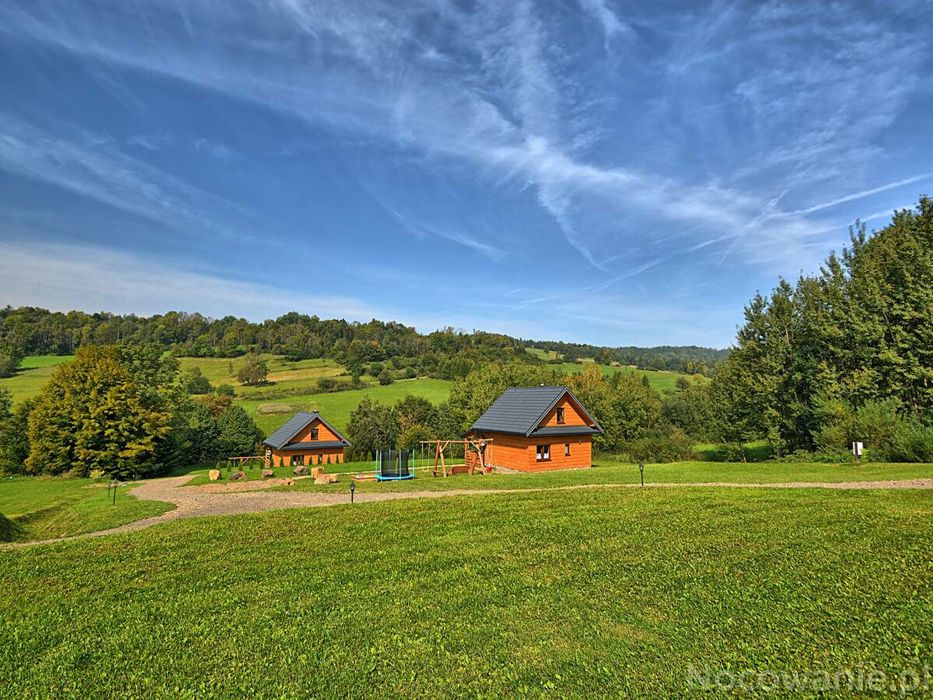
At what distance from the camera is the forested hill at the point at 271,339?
81062 millimetres

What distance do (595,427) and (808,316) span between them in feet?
57.8

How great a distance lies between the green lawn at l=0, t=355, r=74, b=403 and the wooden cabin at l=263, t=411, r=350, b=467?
3181 cm

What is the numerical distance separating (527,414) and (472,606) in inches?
1014

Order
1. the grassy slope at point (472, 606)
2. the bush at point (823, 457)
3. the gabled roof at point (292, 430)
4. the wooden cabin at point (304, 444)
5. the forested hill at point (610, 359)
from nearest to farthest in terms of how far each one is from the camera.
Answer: the grassy slope at point (472, 606)
the bush at point (823, 457)
the gabled roof at point (292, 430)
the wooden cabin at point (304, 444)
the forested hill at point (610, 359)

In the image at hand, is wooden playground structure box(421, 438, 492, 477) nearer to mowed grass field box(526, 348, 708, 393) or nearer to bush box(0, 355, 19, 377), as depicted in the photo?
mowed grass field box(526, 348, 708, 393)

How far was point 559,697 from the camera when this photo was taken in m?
4.58

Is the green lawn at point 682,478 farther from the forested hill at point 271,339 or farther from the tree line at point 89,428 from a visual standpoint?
the forested hill at point 271,339

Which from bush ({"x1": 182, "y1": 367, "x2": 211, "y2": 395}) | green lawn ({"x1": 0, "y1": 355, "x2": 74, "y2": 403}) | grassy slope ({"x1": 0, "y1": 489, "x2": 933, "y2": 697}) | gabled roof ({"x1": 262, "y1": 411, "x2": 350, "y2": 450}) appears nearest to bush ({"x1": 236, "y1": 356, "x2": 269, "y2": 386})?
bush ({"x1": 182, "y1": 367, "x2": 211, "y2": 395})

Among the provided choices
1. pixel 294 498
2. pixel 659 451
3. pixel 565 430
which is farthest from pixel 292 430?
pixel 659 451

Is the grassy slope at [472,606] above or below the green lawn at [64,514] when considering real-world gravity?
above

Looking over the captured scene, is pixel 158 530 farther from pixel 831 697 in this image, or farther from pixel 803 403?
pixel 803 403

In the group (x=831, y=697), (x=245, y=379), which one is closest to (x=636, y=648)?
(x=831, y=697)

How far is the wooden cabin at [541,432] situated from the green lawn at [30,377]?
50.8m

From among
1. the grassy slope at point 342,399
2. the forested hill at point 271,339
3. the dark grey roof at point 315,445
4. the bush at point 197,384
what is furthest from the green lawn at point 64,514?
the forested hill at point 271,339
